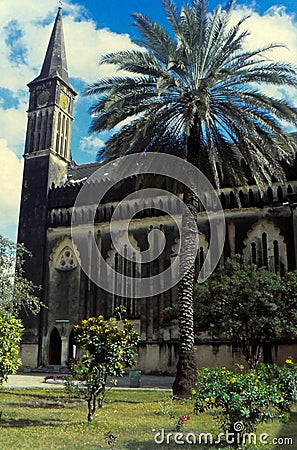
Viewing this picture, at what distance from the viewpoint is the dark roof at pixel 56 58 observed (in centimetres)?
3641

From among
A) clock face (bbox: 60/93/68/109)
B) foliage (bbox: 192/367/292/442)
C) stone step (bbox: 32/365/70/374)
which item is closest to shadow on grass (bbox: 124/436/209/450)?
foliage (bbox: 192/367/292/442)

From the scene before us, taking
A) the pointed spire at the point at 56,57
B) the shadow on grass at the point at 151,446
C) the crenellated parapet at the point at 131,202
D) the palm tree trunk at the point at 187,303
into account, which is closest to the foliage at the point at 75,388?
the shadow on grass at the point at 151,446

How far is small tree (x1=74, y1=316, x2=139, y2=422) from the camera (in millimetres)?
9977

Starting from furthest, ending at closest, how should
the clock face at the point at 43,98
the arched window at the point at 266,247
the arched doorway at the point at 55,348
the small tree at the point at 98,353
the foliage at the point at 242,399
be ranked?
the clock face at the point at 43,98
the arched doorway at the point at 55,348
the arched window at the point at 266,247
the small tree at the point at 98,353
the foliage at the point at 242,399

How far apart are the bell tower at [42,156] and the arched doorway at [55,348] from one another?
92cm

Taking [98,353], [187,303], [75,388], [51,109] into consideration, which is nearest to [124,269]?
[51,109]

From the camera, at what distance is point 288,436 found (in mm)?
8406

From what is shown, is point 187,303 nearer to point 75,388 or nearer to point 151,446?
point 75,388

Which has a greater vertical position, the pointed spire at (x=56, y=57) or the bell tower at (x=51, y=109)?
the pointed spire at (x=56, y=57)

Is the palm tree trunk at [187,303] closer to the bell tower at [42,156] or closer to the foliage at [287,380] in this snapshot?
the foliage at [287,380]

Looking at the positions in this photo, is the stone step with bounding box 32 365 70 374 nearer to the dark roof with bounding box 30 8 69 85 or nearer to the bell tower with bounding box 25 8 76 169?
the bell tower with bounding box 25 8 76 169

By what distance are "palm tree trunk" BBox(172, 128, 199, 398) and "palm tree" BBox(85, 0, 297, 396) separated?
41 millimetres

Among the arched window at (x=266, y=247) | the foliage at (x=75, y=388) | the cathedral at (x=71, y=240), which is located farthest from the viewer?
the cathedral at (x=71, y=240)

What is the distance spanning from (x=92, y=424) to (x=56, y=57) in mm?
32613
